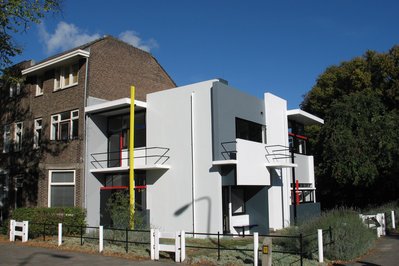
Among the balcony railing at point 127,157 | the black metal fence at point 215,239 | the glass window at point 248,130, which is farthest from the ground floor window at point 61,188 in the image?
the glass window at point 248,130

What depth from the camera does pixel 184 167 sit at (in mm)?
19172

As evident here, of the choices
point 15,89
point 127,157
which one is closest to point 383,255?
point 127,157

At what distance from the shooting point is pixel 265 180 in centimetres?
2012

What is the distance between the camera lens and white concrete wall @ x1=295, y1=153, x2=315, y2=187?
2467 cm

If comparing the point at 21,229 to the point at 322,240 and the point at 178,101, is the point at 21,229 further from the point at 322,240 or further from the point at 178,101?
the point at 322,240

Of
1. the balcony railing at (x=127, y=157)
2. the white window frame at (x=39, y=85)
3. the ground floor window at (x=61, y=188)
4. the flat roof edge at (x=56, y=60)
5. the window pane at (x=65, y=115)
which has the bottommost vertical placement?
the ground floor window at (x=61, y=188)

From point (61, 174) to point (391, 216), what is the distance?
53.4ft

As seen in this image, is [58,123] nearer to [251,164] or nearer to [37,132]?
[37,132]

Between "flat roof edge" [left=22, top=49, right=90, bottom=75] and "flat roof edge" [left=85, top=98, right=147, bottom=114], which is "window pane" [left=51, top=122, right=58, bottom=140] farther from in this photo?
"flat roof edge" [left=22, top=49, right=90, bottom=75]

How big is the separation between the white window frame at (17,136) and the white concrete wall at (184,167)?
8734 millimetres

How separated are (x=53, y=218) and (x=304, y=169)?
14.4m

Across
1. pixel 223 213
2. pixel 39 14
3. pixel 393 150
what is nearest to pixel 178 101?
pixel 223 213

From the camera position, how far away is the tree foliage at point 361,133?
27.3 m

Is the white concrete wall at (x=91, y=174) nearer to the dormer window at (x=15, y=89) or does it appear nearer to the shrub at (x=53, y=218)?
the shrub at (x=53, y=218)
